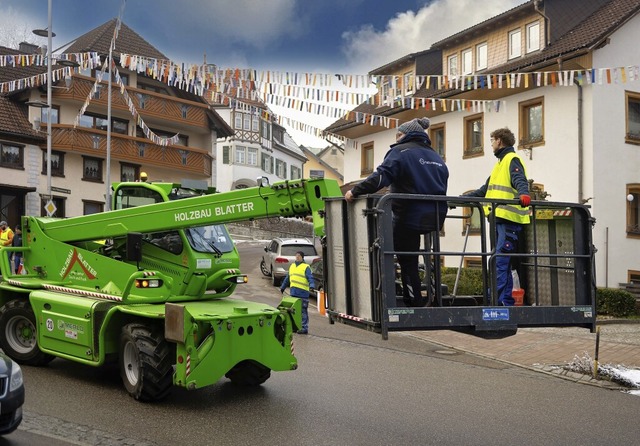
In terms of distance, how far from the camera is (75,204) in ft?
132

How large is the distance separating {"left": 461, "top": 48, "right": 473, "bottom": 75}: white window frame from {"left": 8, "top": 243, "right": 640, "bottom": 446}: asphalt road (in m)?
18.4

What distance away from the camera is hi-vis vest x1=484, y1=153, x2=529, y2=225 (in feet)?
20.7

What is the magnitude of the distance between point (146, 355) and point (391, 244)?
382 cm

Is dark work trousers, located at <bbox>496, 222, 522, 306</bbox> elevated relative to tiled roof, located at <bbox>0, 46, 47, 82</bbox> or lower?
lower

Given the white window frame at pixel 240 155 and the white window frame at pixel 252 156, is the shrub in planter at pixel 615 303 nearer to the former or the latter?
the white window frame at pixel 240 155

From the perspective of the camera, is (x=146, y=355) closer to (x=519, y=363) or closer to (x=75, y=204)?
(x=519, y=363)

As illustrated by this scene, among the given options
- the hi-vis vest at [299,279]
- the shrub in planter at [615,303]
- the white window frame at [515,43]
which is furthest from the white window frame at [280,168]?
the hi-vis vest at [299,279]

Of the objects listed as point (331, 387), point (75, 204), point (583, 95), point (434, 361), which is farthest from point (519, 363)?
point (75, 204)

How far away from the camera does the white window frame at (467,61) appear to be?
1109 inches

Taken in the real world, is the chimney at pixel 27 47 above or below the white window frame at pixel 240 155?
above

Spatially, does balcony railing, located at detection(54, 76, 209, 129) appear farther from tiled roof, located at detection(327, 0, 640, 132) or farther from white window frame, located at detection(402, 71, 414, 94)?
white window frame, located at detection(402, 71, 414, 94)

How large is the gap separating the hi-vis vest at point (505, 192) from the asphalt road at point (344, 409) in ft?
7.67

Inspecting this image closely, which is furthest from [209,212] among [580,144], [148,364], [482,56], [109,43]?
[109,43]

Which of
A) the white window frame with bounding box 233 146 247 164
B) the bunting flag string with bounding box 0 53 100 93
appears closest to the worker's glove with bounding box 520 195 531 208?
the bunting flag string with bounding box 0 53 100 93
